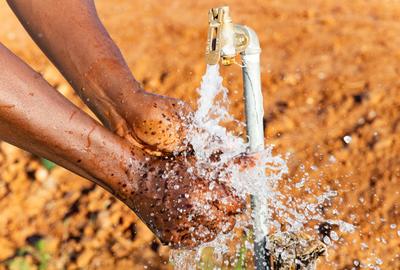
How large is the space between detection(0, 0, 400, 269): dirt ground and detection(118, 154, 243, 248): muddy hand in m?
0.99

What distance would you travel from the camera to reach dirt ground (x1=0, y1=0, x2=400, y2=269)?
2.42 m

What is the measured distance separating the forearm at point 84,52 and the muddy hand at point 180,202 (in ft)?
0.53

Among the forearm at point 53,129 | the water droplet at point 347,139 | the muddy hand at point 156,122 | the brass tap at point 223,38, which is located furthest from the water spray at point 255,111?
the water droplet at point 347,139

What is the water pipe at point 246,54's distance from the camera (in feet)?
4.57

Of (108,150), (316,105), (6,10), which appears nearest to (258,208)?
(108,150)

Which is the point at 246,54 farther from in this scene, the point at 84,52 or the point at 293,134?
the point at 293,134

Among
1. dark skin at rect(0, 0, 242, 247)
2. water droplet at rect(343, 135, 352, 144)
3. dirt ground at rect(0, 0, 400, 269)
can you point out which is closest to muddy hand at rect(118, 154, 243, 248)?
dark skin at rect(0, 0, 242, 247)

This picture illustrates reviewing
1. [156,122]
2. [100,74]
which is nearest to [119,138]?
[156,122]

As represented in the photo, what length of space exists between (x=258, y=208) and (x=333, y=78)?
1541mm

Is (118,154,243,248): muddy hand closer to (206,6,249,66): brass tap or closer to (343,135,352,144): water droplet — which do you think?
(206,6,249,66): brass tap

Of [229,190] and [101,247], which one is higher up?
[101,247]

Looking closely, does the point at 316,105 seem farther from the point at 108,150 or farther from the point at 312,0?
the point at 108,150

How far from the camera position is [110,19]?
3688mm

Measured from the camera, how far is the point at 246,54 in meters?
1.41
